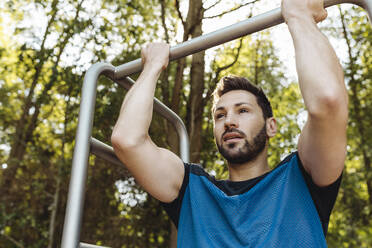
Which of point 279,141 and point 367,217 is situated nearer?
point 279,141

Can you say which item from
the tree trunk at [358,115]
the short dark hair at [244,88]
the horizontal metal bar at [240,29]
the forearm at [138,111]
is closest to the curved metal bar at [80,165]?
the forearm at [138,111]

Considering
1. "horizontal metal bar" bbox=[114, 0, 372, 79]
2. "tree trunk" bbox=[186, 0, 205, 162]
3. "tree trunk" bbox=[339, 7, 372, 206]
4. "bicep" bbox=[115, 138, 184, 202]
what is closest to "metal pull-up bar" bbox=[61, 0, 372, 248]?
"horizontal metal bar" bbox=[114, 0, 372, 79]

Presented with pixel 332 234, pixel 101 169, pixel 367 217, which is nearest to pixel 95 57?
pixel 101 169

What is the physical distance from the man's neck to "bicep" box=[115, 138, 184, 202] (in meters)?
0.22

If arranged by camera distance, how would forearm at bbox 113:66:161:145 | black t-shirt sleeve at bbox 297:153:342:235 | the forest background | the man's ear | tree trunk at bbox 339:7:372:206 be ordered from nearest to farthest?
1. black t-shirt sleeve at bbox 297:153:342:235
2. forearm at bbox 113:66:161:145
3. the man's ear
4. the forest background
5. tree trunk at bbox 339:7:372:206

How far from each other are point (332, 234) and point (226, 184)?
4.06 meters

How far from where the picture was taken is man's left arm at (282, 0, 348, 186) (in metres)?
1.05

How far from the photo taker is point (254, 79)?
17.7 ft

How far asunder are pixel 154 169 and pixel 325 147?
0.61 meters

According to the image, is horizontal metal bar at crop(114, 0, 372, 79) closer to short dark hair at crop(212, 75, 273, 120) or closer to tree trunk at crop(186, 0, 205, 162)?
short dark hair at crop(212, 75, 273, 120)

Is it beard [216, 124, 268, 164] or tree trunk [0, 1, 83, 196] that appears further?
tree trunk [0, 1, 83, 196]

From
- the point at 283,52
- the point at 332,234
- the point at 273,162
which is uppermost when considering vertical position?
the point at 283,52

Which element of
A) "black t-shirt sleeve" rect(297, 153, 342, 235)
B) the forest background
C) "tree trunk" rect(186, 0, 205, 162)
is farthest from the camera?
the forest background

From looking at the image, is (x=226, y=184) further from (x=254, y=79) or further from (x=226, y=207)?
(x=254, y=79)
